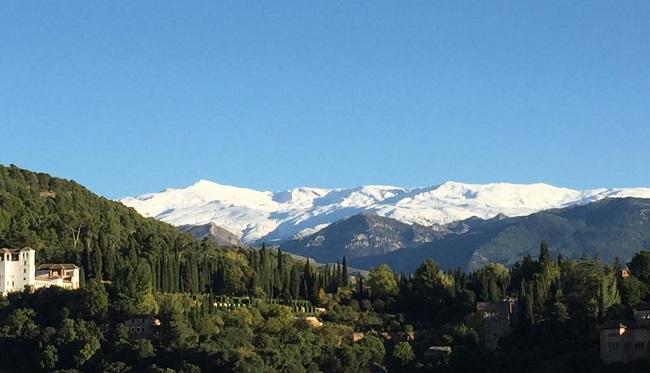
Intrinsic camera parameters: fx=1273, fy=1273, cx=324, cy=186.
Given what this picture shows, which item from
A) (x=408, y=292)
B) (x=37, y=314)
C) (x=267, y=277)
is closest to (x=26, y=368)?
(x=37, y=314)

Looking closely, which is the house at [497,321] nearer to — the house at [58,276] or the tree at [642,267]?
the tree at [642,267]

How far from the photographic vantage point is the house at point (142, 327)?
282 ft

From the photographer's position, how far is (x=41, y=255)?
330 ft

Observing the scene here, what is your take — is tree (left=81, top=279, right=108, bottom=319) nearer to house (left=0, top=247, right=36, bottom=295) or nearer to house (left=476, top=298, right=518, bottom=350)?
house (left=0, top=247, right=36, bottom=295)

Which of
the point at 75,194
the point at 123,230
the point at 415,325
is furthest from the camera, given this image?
the point at 75,194

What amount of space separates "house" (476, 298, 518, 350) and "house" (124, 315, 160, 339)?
909 inches

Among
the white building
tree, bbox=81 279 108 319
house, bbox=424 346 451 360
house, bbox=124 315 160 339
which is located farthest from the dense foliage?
the white building

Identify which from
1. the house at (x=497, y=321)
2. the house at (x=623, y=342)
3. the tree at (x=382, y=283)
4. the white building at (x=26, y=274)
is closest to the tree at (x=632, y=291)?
the house at (x=623, y=342)

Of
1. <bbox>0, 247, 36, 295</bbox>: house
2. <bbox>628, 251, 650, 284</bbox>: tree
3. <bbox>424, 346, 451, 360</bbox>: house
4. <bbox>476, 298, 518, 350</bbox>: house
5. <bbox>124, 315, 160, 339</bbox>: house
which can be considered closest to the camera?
<bbox>124, 315, 160, 339</bbox>: house

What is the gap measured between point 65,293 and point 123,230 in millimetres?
29577

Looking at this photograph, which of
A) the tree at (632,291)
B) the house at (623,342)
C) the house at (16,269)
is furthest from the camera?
the house at (16,269)

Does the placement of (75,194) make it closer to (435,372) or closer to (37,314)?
(37,314)

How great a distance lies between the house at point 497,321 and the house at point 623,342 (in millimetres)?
10582

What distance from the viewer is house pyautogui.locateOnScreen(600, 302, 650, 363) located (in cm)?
7981
